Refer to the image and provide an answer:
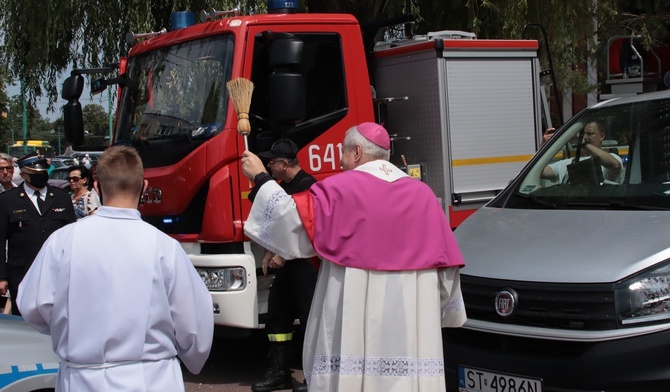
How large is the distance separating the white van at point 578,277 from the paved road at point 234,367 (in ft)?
8.61

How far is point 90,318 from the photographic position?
3043 millimetres

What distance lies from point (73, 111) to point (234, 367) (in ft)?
8.84

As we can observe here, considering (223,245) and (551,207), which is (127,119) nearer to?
(223,245)

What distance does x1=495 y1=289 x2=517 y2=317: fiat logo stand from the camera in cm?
452

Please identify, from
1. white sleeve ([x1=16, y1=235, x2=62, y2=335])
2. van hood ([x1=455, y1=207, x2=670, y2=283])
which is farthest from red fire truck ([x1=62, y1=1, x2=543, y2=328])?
white sleeve ([x1=16, y1=235, x2=62, y2=335])

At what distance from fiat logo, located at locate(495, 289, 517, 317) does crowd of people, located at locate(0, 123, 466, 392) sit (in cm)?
41

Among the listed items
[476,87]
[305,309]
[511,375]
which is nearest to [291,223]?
[511,375]

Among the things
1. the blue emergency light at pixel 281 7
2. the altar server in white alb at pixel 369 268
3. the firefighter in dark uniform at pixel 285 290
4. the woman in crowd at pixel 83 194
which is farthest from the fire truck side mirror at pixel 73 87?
the altar server in white alb at pixel 369 268

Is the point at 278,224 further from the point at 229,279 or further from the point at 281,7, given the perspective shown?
the point at 281,7

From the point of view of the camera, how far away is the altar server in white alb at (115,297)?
3.04 metres

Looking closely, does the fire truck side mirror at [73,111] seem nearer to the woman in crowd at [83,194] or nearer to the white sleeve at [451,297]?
the woman in crowd at [83,194]

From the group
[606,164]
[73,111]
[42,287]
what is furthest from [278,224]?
[73,111]

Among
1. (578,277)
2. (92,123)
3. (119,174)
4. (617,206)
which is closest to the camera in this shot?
(119,174)

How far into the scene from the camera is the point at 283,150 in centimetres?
626
